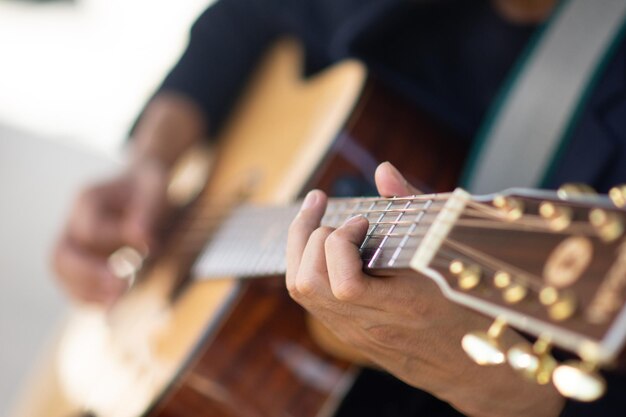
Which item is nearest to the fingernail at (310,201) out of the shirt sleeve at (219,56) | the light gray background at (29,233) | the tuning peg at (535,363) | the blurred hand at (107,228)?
the tuning peg at (535,363)

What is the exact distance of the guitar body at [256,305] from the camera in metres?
0.84

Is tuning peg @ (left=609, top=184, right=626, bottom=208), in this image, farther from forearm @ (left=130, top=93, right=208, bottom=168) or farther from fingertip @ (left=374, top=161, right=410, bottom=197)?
forearm @ (left=130, top=93, right=208, bottom=168)

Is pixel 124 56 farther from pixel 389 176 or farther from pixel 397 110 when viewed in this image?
pixel 389 176

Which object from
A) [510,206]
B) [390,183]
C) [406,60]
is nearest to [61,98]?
[406,60]

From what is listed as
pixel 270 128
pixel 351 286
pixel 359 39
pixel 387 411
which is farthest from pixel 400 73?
pixel 351 286

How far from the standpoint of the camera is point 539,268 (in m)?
0.43

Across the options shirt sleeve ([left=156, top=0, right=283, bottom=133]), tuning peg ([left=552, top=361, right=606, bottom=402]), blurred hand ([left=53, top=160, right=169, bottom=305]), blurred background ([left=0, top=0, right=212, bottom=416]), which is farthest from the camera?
blurred background ([left=0, top=0, right=212, bottom=416])

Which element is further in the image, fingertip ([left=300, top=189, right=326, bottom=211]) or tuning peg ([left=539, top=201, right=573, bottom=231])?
fingertip ([left=300, top=189, right=326, bottom=211])

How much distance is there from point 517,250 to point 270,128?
0.68 metres

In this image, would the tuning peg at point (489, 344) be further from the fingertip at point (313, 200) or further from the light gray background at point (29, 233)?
the light gray background at point (29, 233)

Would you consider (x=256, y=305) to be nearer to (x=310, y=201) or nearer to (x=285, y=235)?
(x=285, y=235)

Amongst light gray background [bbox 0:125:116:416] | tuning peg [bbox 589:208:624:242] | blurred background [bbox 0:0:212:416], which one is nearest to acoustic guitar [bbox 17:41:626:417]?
tuning peg [bbox 589:208:624:242]

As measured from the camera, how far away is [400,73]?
980mm

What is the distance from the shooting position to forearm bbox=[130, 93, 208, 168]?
1160 mm
